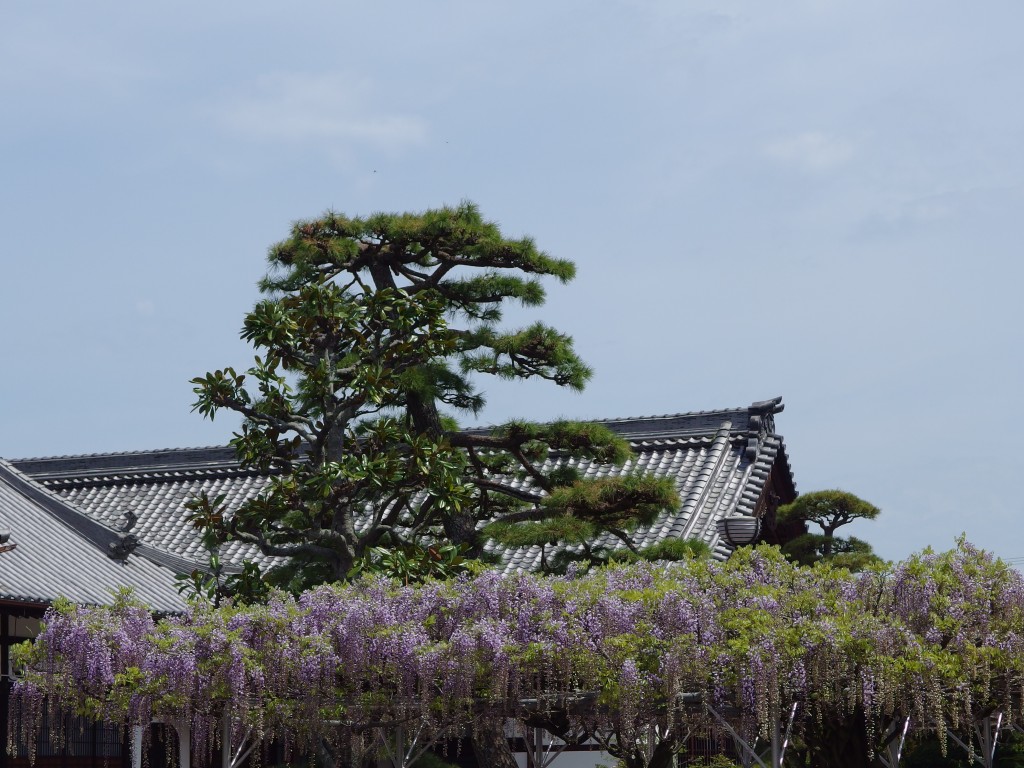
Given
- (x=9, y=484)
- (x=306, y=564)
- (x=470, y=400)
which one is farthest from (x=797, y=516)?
(x=9, y=484)

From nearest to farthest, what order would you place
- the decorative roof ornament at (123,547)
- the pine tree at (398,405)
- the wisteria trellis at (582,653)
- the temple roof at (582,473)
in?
the wisteria trellis at (582,653) < the pine tree at (398,405) < the decorative roof ornament at (123,547) < the temple roof at (582,473)

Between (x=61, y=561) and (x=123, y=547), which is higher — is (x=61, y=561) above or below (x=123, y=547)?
below

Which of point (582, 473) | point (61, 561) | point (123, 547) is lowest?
point (61, 561)

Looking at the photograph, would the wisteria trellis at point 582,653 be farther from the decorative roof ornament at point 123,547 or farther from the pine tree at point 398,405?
the decorative roof ornament at point 123,547

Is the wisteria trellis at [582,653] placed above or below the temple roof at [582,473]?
below

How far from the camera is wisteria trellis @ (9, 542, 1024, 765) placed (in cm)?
1158

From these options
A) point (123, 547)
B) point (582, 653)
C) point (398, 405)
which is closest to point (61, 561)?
point (123, 547)

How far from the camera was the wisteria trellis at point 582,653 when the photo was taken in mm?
11578

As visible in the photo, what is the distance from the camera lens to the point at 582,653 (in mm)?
11961

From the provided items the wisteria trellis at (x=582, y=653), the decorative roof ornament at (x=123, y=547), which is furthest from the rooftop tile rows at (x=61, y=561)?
the wisteria trellis at (x=582, y=653)

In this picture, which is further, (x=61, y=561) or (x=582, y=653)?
(x=61, y=561)

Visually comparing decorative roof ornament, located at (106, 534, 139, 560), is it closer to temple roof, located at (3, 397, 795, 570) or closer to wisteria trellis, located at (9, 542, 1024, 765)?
temple roof, located at (3, 397, 795, 570)

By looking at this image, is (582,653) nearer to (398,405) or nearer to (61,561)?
(398,405)

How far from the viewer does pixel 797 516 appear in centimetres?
2169
